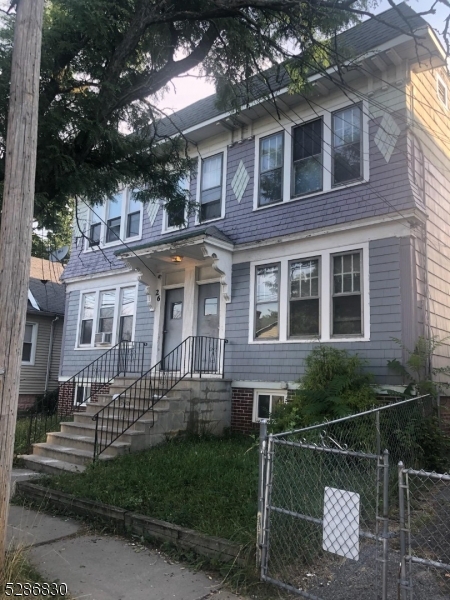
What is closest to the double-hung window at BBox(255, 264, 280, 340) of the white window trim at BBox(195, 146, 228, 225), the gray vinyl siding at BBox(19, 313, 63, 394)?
the white window trim at BBox(195, 146, 228, 225)

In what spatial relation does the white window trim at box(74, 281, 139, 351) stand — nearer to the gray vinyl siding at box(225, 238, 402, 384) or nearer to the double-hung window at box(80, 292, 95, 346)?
the double-hung window at box(80, 292, 95, 346)

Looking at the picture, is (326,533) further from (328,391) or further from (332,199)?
(332,199)

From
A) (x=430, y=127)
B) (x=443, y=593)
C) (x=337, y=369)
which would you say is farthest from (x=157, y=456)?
(x=430, y=127)

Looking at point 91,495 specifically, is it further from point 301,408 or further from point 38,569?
point 301,408

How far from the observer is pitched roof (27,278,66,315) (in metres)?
19.1

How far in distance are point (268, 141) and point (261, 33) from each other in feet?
11.9

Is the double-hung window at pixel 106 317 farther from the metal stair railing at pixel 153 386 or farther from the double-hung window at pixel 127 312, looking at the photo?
the metal stair railing at pixel 153 386

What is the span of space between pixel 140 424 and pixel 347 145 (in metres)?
6.38

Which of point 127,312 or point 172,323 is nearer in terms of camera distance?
point 172,323

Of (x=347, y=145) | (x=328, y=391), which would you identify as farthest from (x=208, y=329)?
(x=347, y=145)

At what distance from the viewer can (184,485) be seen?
602 centimetres

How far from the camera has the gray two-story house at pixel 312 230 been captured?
8.47m

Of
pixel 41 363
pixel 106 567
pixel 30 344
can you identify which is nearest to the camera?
pixel 106 567

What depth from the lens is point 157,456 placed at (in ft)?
24.4
